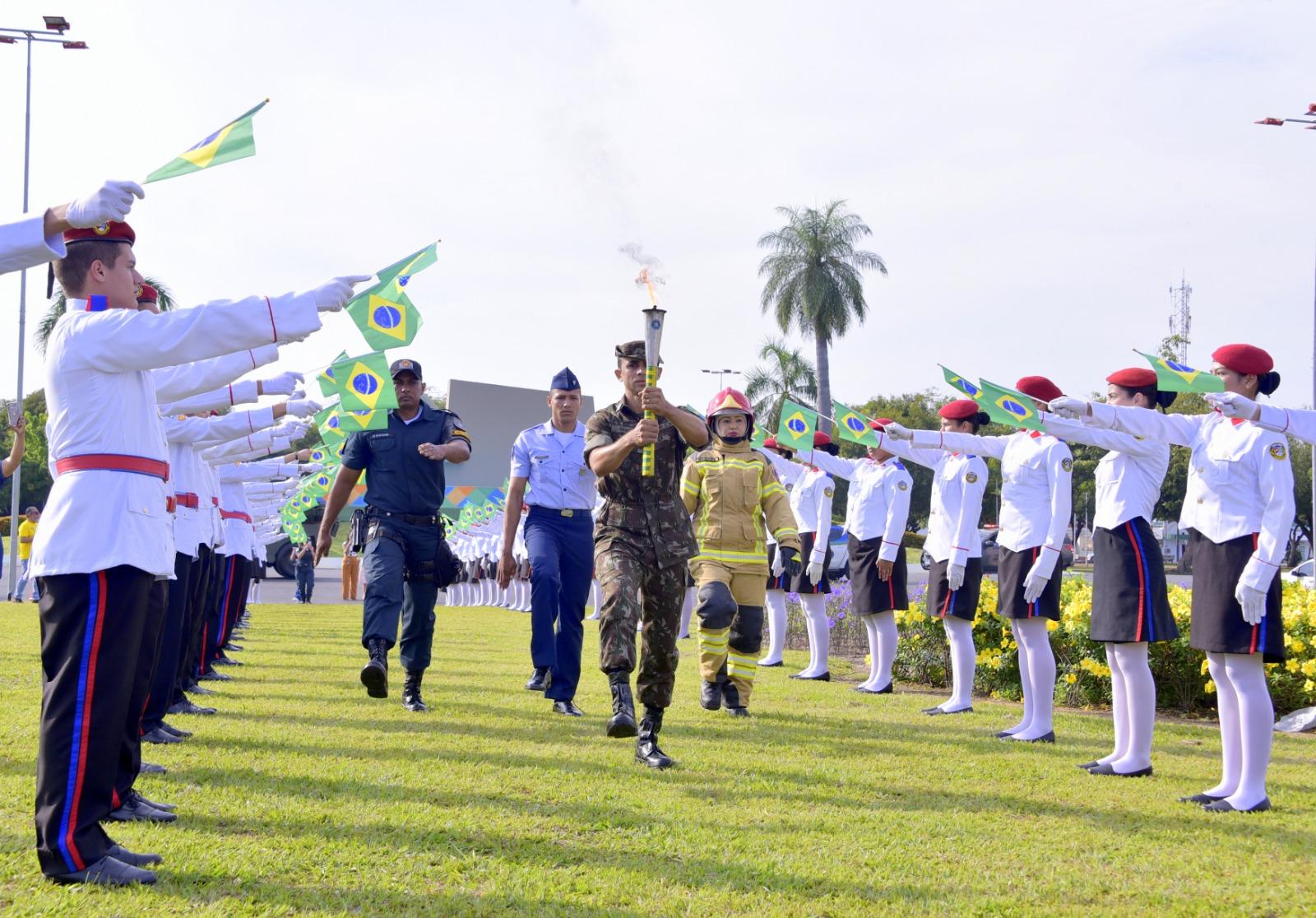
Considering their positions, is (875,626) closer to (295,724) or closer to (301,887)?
(295,724)

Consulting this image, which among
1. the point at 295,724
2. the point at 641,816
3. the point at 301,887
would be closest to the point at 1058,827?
the point at 641,816

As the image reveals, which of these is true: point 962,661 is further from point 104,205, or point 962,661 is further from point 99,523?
point 104,205

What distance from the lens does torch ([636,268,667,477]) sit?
5973 millimetres

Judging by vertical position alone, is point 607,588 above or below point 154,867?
above

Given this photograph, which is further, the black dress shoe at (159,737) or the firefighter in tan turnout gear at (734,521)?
the firefighter in tan turnout gear at (734,521)

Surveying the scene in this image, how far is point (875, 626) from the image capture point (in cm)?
1054

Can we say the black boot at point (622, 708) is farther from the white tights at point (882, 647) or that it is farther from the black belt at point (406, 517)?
the white tights at point (882, 647)

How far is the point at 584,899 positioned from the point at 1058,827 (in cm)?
236

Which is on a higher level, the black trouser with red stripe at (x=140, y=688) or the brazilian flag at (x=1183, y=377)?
the brazilian flag at (x=1183, y=377)

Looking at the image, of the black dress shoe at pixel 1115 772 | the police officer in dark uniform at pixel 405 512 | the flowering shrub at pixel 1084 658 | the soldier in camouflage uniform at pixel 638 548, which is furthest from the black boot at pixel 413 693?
the flowering shrub at pixel 1084 658

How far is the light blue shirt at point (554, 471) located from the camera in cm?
852

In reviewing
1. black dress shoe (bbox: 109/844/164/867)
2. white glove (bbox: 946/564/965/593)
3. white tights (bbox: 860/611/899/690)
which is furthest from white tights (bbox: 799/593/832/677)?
black dress shoe (bbox: 109/844/164/867)

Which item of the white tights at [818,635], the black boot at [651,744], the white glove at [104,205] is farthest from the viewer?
the white tights at [818,635]

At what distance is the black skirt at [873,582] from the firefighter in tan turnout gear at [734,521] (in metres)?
2.60
